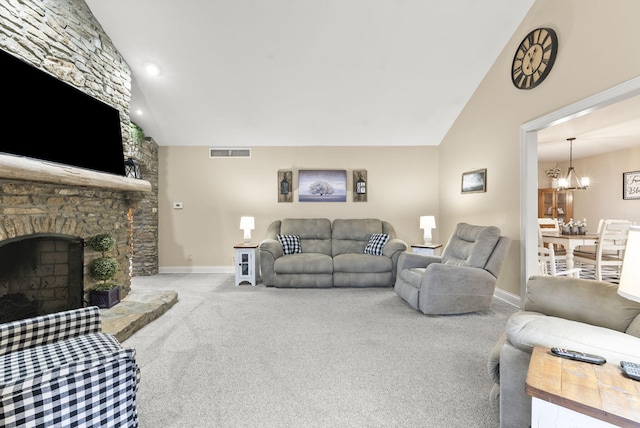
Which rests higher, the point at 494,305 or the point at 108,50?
the point at 108,50

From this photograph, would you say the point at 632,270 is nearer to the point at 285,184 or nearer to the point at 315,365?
the point at 315,365

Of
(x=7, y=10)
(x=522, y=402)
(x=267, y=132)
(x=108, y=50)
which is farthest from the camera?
(x=267, y=132)

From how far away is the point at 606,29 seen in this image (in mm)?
2363

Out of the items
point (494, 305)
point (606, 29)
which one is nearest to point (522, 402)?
point (494, 305)

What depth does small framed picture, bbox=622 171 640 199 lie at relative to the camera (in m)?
5.40

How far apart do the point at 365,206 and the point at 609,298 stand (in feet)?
12.9

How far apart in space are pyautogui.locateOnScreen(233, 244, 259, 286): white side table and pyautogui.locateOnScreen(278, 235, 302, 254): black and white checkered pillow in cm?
44

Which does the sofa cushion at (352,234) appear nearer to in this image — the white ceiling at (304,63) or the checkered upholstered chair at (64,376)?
the white ceiling at (304,63)

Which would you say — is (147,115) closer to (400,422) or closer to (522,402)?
(400,422)

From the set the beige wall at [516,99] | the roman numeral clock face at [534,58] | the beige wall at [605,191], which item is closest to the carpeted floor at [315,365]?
the beige wall at [516,99]

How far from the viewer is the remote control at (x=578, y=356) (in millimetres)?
1126

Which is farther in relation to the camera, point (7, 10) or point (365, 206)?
point (365, 206)

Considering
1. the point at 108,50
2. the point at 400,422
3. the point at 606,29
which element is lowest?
the point at 400,422

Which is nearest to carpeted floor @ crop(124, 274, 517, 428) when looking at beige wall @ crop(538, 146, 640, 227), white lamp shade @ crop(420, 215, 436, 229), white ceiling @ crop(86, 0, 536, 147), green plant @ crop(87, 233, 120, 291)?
green plant @ crop(87, 233, 120, 291)
